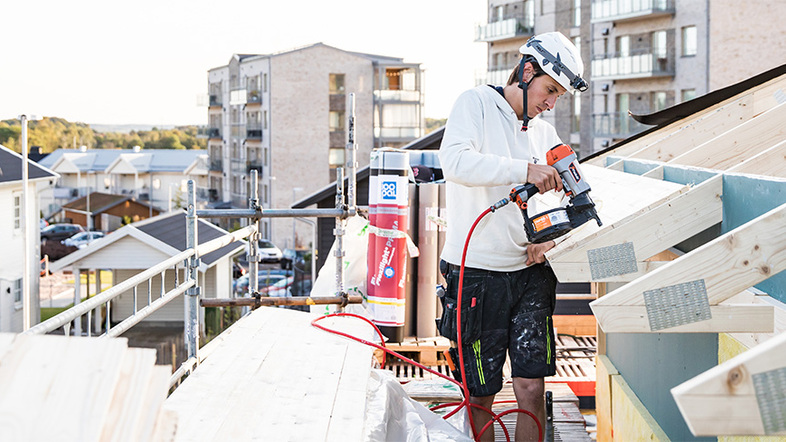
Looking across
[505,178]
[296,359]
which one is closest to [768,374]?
[505,178]

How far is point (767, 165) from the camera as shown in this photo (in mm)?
3527

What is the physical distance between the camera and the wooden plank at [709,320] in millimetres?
2613

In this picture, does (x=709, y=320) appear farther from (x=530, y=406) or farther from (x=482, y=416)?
(x=482, y=416)

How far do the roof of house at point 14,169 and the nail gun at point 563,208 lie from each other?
25.4 metres

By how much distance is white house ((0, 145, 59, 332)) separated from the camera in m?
27.0

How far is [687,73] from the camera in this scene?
37.2 m

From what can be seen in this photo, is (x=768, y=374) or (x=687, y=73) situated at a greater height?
(x=687, y=73)

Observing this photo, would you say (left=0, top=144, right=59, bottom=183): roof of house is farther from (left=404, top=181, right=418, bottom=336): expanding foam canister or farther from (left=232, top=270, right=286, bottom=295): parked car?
(left=404, top=181, right=418, bottom=336): expanding foam canister

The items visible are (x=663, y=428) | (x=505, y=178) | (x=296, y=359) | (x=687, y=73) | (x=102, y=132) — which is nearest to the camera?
(x=505, y=178)

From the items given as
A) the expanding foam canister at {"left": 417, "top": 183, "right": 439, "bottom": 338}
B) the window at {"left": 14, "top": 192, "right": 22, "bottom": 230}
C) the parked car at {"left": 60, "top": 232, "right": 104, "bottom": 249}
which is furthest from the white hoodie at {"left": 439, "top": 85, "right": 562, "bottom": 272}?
the parked car at {"left": 60, "top": 232, "right": 104, "bottom": 249}

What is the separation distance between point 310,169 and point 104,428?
54.9 meters

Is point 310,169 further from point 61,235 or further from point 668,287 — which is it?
point 668,287

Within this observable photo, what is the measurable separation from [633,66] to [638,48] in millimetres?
1537

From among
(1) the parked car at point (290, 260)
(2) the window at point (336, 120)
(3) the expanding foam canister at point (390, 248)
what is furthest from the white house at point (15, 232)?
(2) the window at point (336, 120)
